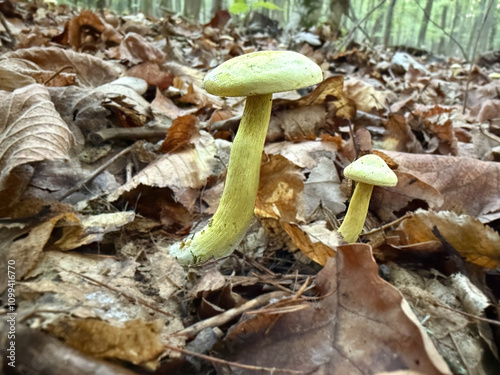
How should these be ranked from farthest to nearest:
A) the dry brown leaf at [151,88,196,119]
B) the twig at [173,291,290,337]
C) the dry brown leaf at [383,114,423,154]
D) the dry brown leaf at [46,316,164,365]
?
the dry brown leaf at [151,88,196,119] < the dry brown leaf at [383,114,423,154] < the twig at [173,291,290,337] < the dry brown leaf at [46,316,164,365]

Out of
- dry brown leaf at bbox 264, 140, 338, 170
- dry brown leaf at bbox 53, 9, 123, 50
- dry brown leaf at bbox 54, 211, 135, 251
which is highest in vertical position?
dry brown leaf at bbox 53, 9, 123, 50

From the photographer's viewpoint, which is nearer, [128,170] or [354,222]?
[354,222]

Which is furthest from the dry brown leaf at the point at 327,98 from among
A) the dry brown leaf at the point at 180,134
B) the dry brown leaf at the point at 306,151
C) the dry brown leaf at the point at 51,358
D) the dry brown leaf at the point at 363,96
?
the dry brown leaf at the point at 51,358

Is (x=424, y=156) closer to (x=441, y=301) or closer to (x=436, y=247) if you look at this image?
(x=436, y=247)

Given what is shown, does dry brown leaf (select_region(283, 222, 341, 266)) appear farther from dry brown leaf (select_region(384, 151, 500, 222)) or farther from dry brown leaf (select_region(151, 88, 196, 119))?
dry brown leaf (select_region(151, 88, 196, 119))

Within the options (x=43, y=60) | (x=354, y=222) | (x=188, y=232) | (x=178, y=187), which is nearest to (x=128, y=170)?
(x=178, y=187)

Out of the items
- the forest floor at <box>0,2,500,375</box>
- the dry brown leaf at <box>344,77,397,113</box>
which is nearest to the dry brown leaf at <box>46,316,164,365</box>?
the forest floor at <box>0,2,500,375</box>
